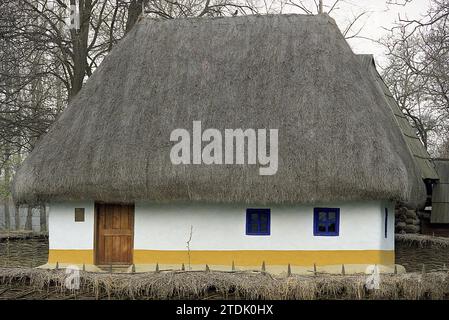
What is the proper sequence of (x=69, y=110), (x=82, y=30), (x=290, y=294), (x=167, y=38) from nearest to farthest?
(x=290, y=294)
(x=69, y=110)
(x=167, y=38)
(x=82, y=30)

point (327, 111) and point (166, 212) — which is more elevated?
point (327, 111)

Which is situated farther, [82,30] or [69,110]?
[82,30]

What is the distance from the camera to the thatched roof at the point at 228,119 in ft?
54.3

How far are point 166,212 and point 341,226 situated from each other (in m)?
4.26

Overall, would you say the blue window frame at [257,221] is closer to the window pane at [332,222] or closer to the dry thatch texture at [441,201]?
the window pane at [332,222]

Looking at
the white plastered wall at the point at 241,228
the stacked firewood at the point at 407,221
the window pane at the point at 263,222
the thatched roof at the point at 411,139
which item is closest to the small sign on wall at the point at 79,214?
the white plastered wall at the point at 241,228

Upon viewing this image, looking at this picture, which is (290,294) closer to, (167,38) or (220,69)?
(220,69)

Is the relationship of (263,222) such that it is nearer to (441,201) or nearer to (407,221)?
(441,201)

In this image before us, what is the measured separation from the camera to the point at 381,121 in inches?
700

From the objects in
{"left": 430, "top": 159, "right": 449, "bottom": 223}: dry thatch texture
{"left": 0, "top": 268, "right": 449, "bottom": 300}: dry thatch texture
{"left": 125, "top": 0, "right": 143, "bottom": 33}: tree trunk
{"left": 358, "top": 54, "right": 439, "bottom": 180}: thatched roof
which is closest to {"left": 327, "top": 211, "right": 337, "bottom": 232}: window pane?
{"left": 0, "top": 268, "right": 449, "bottom": 300}: dry thatch texture

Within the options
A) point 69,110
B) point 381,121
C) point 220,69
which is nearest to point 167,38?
point 220,69

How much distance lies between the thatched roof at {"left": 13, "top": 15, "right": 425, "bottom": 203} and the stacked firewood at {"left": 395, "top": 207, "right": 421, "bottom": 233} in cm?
655

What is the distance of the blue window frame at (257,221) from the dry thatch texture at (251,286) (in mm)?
2727

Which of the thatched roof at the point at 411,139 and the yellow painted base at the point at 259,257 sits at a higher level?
the thatched roof at the point at 411,139
